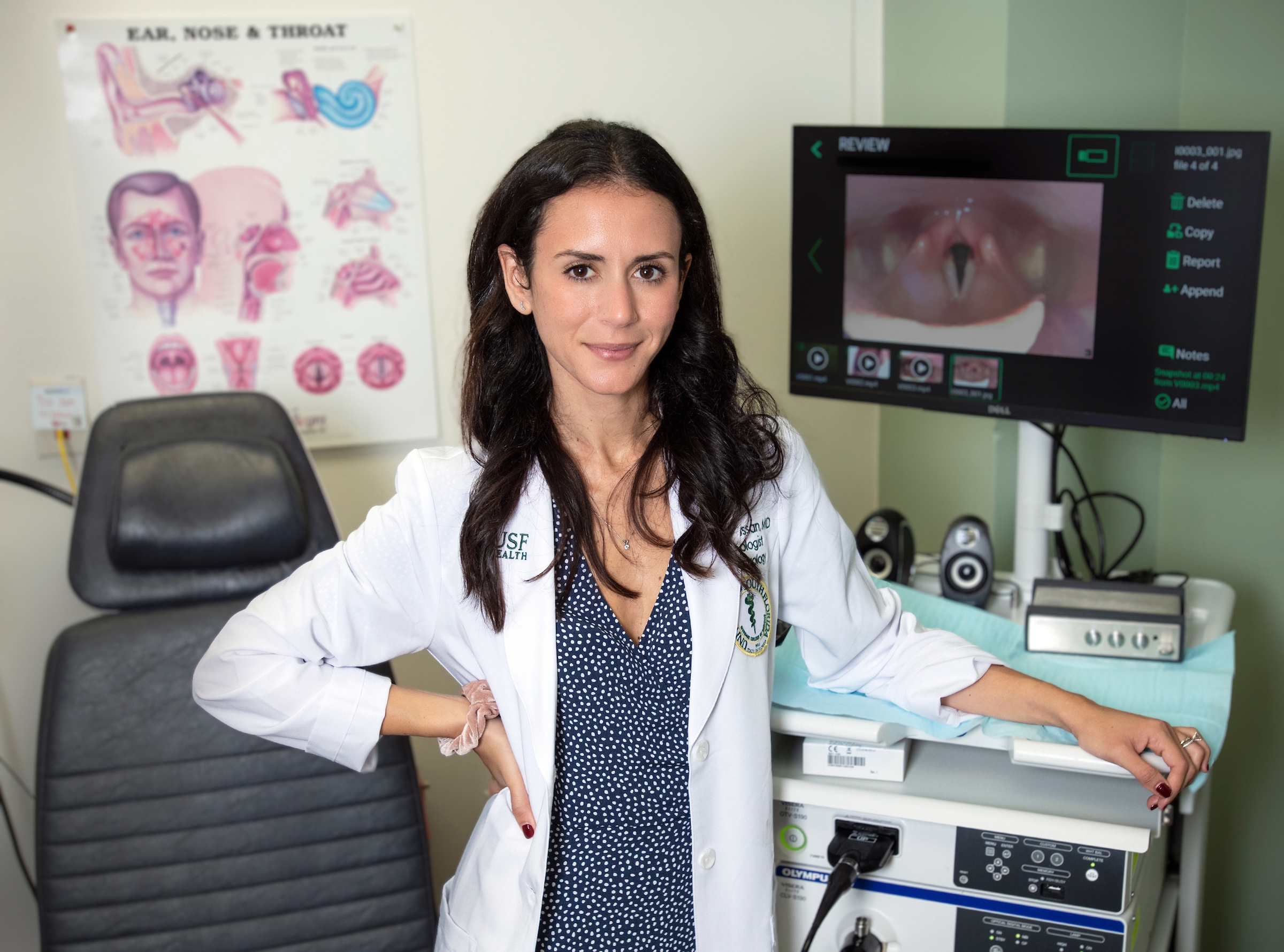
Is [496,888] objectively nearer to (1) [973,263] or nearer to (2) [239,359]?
(1) [973,263]

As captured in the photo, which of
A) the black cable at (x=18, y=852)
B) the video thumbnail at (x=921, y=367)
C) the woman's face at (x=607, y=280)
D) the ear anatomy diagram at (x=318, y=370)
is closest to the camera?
the woman's face at (x=607, y=280)

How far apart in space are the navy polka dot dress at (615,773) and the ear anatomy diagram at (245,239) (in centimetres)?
113

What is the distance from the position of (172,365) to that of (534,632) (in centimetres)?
119

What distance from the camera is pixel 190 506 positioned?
5.13ft

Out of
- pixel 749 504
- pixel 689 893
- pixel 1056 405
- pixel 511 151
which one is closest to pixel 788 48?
pixel 511 151

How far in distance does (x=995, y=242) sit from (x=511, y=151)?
946 millimetres

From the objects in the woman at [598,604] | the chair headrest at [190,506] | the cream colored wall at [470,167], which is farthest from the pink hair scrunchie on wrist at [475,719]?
the cream colored wall at [470,167]

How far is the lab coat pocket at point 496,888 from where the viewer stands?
1.19 metres

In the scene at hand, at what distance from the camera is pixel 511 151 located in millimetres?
2143

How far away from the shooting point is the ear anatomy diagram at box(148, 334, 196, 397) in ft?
6.64

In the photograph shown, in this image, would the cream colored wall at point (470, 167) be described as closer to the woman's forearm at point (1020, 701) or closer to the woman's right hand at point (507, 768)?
the woman's right hand at point (507, 768)

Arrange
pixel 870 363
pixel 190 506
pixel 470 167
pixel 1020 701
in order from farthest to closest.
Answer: pixel 470 167 → pixel 870 363 → pixel 190 506 → pixel 1020 701

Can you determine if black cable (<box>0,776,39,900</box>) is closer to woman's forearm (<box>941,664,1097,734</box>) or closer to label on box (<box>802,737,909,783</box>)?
label on box (<box>802,737,909,783</box>)

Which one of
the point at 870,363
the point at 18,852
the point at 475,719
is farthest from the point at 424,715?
the point at 18,852
